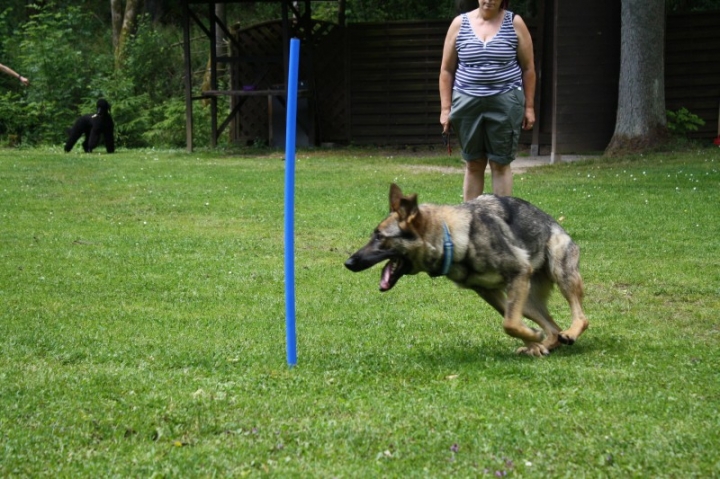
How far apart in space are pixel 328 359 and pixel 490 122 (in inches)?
117

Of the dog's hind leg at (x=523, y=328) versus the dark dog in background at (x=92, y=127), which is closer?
the dog's hind leg at (x=523, y=328)

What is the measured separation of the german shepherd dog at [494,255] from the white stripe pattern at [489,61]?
5.84ft

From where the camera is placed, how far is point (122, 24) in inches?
1356

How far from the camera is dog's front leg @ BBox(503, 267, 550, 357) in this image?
231 inches

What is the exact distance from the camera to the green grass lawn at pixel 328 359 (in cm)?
418

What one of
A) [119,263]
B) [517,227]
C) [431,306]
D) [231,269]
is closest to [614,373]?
[517,227]

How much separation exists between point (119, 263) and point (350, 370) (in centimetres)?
433

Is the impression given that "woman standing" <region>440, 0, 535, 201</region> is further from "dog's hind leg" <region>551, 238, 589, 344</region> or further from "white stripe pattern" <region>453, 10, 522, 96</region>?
"dog's hind leg" <region>551, 238, 589, 344</region>

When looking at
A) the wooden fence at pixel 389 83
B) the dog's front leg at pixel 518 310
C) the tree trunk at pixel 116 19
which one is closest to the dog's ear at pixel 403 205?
the dog's front leg at pixel 518 310

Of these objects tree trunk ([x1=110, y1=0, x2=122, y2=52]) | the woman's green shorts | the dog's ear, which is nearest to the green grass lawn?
the dog's ear

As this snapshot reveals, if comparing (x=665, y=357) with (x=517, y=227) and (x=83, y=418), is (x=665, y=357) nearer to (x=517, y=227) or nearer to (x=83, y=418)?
(x=517, y=227)

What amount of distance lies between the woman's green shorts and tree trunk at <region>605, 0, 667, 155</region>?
33.1 feet

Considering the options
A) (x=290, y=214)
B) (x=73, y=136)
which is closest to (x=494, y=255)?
(x=290, y=214)

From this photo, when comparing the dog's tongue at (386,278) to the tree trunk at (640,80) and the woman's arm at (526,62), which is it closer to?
the woman's arm at (526,62)
